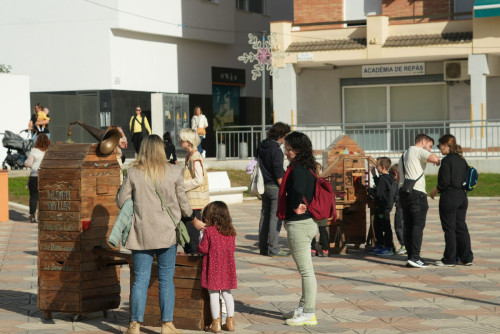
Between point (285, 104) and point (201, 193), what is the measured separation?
23069 mm

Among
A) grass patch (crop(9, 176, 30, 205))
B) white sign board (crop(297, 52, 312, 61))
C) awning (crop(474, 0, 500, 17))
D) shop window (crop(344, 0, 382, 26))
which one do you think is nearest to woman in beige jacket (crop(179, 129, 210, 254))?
grass patch (crop(9, 176, 30, 205))

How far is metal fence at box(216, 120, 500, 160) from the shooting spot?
92.4 feet

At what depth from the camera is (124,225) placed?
7.66m

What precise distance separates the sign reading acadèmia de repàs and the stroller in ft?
43.4

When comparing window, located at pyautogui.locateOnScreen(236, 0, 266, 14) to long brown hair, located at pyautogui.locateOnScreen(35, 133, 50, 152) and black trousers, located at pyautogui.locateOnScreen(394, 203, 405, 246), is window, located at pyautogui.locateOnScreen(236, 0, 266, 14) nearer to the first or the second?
long brown hair, located at pyautogui.locateOnScreen(35, 133, 50, 152)

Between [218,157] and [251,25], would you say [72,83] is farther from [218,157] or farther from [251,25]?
[251,25]

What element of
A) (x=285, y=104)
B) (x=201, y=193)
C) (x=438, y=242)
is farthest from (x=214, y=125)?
(x=201, y=193)

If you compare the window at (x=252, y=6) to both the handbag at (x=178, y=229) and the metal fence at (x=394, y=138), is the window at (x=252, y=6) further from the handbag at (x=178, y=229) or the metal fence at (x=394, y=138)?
the handbag at (x=178, y=229)

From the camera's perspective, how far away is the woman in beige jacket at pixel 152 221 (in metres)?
7.63

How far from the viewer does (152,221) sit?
25.1 ft

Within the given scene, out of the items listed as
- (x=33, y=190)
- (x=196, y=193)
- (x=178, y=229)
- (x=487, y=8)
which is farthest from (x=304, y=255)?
(x=487, y=8)

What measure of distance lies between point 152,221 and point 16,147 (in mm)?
20512

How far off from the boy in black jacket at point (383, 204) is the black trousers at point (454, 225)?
1.16 meters

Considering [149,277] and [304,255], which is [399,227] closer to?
[304,255]
